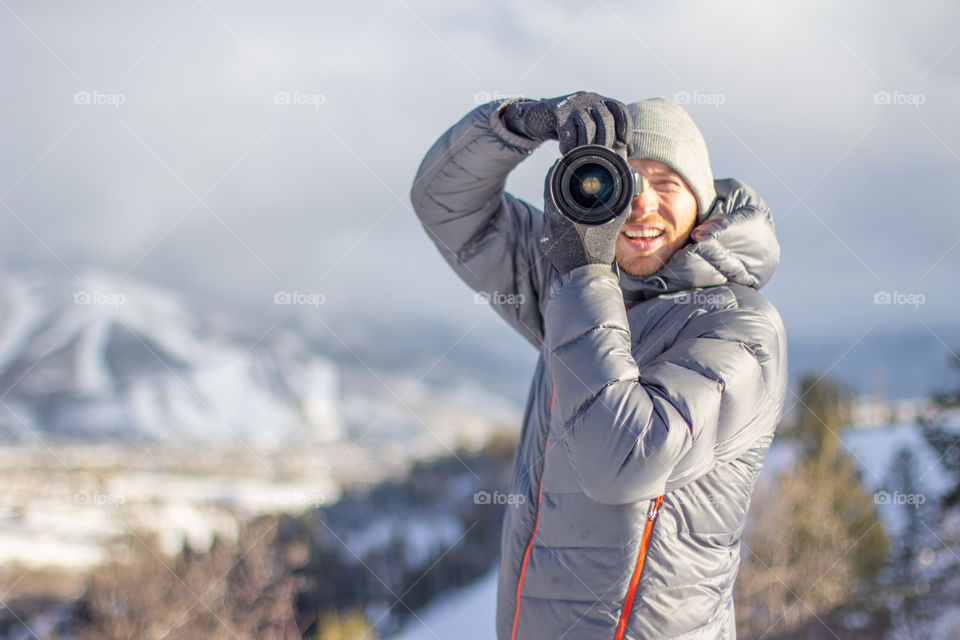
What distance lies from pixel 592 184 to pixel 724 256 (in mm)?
408

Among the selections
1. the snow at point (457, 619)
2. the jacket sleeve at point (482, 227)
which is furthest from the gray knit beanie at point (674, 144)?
the snow at point (457, 619)

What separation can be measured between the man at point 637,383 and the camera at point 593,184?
24 millimetres

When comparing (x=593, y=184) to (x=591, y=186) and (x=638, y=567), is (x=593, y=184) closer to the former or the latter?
(x=591, y=186)

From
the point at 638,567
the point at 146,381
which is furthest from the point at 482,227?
the point at 146,381

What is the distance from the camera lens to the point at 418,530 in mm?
27609

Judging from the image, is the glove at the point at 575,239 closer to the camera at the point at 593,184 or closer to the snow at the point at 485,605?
the camera at the point at 593,184

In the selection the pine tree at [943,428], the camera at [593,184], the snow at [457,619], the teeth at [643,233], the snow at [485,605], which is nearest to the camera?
the camera at [593,184]

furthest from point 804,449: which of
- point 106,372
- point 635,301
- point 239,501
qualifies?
point 106,372

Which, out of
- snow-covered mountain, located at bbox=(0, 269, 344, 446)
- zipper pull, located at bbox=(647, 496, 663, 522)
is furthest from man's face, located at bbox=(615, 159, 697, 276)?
snow-covered mountain, located at bbox=(0, 269, 344, 446)

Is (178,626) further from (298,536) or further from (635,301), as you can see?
(635,301)

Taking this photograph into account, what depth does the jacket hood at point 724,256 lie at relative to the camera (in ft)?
4.94

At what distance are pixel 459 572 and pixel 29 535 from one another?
20158mm

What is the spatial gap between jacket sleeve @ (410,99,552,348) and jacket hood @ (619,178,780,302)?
1.24 feet

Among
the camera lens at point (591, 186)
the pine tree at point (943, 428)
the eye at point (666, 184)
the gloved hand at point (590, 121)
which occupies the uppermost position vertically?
the pine tree at point (943, 428)
